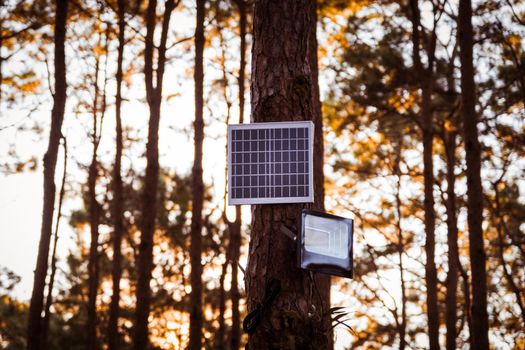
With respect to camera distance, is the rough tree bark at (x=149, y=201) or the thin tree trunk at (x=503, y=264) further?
the thin tree trunk at (x=503, y=264)

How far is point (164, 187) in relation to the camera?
56.4 ft

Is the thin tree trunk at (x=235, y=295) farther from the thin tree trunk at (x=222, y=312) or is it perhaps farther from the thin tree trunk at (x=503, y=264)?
the thin tree trunk at (x=503, y=264)

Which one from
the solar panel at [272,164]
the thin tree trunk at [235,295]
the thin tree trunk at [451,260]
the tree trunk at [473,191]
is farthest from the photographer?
the thin tree trunk at [235,295]

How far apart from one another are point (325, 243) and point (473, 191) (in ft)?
16.3

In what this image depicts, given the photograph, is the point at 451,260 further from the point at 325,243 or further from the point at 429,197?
the point at 325,243

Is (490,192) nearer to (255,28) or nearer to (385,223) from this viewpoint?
(385,223)

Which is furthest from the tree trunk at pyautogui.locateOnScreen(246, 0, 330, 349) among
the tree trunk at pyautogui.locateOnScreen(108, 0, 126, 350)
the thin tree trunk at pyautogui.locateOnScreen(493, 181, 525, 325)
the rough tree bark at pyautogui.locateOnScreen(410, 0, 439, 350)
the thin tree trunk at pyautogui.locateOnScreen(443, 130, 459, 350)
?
the thin tree trunk at pyautogui.locateOnScreen(493, 181, 525, 325)

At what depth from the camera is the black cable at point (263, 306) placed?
2.43 metres

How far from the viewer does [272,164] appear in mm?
2502

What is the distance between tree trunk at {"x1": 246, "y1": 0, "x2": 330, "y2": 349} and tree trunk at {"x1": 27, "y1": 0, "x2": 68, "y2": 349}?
658cm

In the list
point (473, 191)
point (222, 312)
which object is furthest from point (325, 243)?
point (222, 312)

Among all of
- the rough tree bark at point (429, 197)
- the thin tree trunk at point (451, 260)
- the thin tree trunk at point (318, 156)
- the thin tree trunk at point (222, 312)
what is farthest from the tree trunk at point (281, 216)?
the thin tree trunk at point (222, 312)

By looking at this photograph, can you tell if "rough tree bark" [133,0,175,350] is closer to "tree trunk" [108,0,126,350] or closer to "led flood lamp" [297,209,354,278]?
"tree trunk" [108,0,126,350]

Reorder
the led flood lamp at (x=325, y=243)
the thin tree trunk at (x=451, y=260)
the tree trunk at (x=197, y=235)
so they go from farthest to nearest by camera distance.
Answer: the thin tree trunk at (x=451, y=260) → the tree trunk at (x=197, y=235) → the led flood lamp at (x=325, y=243)
